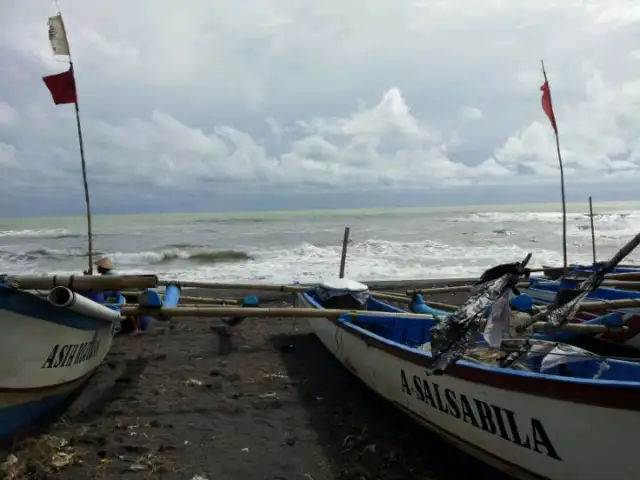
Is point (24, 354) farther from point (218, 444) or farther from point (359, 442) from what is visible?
point (359, 442)

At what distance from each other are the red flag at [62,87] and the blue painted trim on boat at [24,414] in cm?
571

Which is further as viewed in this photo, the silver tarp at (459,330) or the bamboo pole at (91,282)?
the bamboo pole at (91,282)

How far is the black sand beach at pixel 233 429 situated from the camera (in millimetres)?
4098

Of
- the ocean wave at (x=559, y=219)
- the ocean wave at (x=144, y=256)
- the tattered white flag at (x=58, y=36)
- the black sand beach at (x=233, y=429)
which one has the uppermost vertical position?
the tattered white flag at (x=58, y=36)

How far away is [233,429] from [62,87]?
696 cm

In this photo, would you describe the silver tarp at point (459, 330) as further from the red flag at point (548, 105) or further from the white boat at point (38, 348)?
the red flag at point (548, 105)

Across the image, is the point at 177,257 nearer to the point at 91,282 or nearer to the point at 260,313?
the point at 260,313

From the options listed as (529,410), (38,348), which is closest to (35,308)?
(38,348)

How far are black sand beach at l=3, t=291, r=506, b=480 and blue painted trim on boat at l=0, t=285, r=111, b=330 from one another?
1.06 m

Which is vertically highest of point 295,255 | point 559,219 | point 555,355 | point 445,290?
point 559,219

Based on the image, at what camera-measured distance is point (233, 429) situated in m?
4.89

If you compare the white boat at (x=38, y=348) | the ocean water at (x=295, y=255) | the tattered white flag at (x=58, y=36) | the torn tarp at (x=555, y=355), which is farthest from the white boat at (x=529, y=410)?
the ocean water at (x=295, y=255)

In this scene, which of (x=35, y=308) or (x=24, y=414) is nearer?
(x=35, y=308)

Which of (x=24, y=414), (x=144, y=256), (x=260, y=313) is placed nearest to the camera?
(x=24, y=414)
